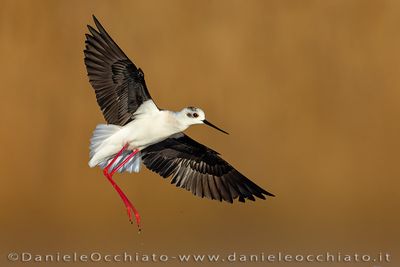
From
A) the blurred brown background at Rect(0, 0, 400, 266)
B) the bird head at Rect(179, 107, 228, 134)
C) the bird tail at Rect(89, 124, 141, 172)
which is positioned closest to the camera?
the bird head at Rect(179, 107, 228, 134)

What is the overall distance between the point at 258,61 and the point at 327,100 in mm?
778

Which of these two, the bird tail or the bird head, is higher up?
the bird head

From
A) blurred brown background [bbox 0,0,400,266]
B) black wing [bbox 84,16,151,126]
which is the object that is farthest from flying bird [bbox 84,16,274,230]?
blurred brown background [bbox 0,0,400,266]

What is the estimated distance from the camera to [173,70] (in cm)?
1318

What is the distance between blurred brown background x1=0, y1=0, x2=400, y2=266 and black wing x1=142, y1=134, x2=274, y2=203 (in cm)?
141

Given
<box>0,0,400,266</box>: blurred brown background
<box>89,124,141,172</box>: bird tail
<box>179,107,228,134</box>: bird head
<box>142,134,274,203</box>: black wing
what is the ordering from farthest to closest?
<box>0,0,400,266</box>: blurred brown background
<box>142,134,274,203</box>: black wing
<box>89,124,141,172</box>: bird tail
<box>179,107,228,134</box>: bird head

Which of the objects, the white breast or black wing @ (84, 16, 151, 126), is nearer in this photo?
the white breast

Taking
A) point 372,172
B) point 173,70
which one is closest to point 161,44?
point 173,70

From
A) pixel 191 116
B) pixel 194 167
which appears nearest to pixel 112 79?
pixel 191 116

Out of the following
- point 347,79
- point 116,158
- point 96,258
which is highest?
point 347,79

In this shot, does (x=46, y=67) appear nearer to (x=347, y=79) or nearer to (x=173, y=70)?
(x=173, y=70)

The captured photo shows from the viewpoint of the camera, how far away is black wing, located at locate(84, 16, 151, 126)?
30.7 ft

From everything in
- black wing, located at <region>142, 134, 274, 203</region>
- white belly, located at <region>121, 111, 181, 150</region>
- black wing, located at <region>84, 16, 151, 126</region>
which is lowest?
black wing, located at <region>142, 134, 274, 203</region>

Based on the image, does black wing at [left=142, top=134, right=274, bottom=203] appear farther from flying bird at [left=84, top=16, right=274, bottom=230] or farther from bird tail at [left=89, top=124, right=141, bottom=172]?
bird tail at [left=89, top=124, right=141, bottom=172]
